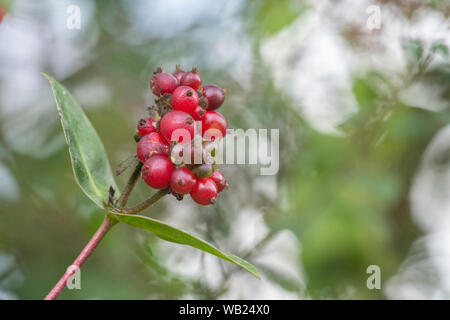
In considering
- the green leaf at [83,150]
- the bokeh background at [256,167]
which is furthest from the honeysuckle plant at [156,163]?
the bokeh background at [256,167]

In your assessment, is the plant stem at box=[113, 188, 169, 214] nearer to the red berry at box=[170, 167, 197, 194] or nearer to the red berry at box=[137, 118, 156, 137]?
the red berry at box=[170, 167, 197, 194]

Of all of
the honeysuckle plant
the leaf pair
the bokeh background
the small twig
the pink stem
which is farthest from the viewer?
the bokeh background

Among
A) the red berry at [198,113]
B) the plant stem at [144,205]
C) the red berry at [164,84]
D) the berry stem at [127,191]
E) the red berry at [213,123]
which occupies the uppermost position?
the red berry at [164,84]

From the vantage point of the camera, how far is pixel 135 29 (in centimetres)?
331

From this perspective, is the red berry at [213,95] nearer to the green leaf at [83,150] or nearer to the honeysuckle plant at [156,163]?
the honeysuckle plant at [156,163]

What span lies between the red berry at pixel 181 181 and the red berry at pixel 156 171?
0.06 feet

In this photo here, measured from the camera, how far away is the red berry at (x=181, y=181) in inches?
51.6

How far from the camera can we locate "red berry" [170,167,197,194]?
4.30 feet

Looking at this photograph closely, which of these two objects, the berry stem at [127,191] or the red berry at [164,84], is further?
the red berry at [164,84]

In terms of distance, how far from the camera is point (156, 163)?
132cm

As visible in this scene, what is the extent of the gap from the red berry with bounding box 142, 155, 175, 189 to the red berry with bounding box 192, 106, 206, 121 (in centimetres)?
15

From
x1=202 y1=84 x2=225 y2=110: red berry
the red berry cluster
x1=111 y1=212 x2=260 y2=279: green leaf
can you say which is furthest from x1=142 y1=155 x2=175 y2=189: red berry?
x1=202 y1=84 x2=225 y2=110: red berry

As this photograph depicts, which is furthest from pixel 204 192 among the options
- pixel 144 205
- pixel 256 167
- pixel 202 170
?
pixel 256 167

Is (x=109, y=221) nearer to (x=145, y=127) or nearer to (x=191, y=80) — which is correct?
(x=145, y=127)
